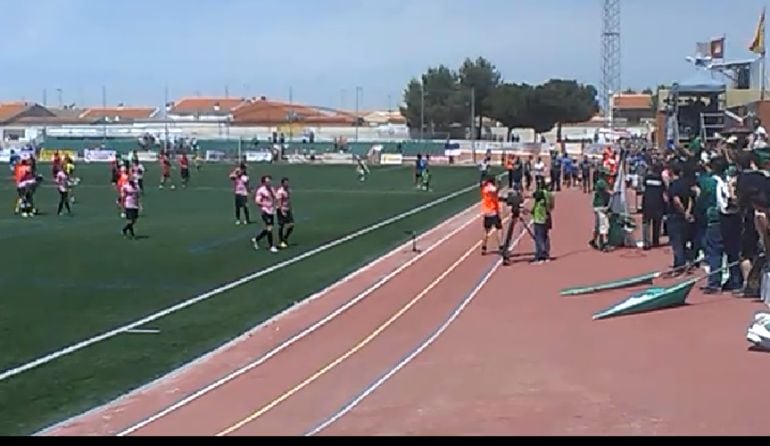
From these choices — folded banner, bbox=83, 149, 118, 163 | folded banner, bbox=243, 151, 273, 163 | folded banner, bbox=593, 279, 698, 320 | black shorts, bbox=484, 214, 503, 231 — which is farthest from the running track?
folded banner, bbox=83, 149, 118, 163

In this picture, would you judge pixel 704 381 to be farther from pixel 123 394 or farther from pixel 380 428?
pixel 123 394

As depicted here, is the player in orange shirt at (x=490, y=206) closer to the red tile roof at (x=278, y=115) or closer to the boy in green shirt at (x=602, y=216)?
the boy in green shirt at (x=602, y=216)

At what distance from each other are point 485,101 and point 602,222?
314ft

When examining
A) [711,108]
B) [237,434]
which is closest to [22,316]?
[237,434]

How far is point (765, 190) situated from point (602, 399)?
5847mm

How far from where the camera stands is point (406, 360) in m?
12.9

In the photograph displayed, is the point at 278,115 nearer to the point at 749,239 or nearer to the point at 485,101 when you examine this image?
the point at 485,101

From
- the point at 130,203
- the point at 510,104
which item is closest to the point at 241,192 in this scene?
the point at 130,203

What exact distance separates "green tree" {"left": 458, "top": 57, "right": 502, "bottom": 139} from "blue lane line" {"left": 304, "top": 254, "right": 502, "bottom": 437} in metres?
104

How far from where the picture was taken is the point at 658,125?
163 feet

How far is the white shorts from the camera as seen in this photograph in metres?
24.7

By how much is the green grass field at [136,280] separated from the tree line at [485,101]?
238 ft

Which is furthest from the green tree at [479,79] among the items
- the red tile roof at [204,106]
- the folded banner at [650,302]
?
the folded banner at [650,302]

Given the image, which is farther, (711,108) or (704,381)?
(711,108)
